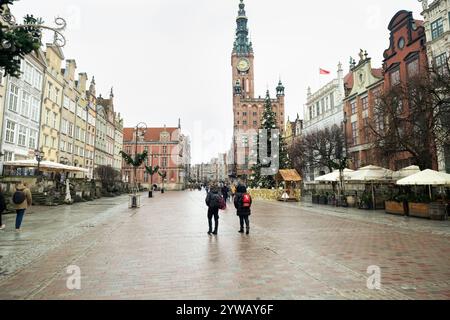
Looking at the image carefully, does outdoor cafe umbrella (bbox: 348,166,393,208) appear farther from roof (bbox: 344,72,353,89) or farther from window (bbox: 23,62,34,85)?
window (bbox: 23,62,34,85)

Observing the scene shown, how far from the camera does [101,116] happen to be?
191ft

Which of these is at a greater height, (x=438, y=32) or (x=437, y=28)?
(x=437, y=28)

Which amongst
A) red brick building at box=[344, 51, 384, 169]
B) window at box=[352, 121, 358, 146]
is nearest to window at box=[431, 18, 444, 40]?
red brick building at box=[344, 51, 384, 169]

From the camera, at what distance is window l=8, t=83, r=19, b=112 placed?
91.0 ft

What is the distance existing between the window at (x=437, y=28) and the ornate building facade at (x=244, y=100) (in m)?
67.8

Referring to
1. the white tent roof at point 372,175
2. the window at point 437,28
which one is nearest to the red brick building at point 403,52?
the window at point 437,28

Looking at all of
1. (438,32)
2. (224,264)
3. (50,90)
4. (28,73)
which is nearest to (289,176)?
(438,32)

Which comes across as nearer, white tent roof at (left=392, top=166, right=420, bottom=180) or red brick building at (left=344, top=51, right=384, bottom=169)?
white tent roof at (left=392, top=166, right=420, bottom=180)

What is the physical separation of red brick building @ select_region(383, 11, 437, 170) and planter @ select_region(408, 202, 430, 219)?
11.3m

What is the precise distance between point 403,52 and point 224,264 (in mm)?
33018

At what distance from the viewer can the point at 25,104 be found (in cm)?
3072

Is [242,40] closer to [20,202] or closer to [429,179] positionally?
[429,179]

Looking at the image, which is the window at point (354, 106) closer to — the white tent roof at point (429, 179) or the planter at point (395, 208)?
the planter at point (395, 208)
